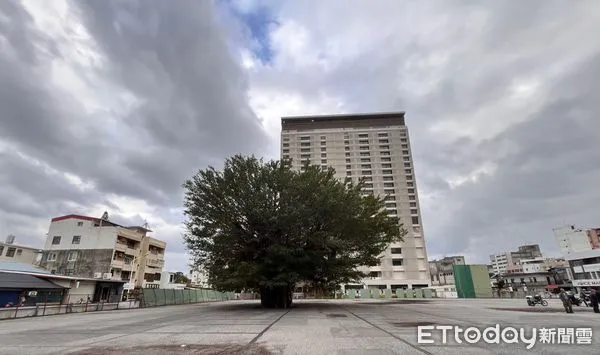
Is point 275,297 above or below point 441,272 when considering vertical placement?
below

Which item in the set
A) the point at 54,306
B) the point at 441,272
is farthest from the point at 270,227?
the point at 441,272

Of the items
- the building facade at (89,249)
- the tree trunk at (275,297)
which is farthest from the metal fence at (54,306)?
the tree trunk at (275,297)

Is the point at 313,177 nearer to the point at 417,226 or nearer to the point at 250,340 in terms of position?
the point at 250,340

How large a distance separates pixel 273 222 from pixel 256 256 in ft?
11.2

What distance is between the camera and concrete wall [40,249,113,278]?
4366cm

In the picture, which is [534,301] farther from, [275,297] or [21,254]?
[21,254]

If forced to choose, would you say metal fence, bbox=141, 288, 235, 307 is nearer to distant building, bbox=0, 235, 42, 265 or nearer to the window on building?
distant building, bbox=0, 235, 42, 265

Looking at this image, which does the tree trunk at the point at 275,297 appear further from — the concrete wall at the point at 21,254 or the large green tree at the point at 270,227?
the concrete wall at the point at 21,254

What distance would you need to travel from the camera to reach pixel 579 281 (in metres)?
55.7

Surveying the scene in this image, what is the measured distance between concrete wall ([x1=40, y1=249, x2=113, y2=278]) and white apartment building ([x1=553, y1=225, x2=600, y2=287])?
73041mm

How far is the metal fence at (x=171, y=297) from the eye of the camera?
32.6 m

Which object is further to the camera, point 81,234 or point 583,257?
point 583,257

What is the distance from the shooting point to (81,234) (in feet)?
149

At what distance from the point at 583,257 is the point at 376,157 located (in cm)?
4790
